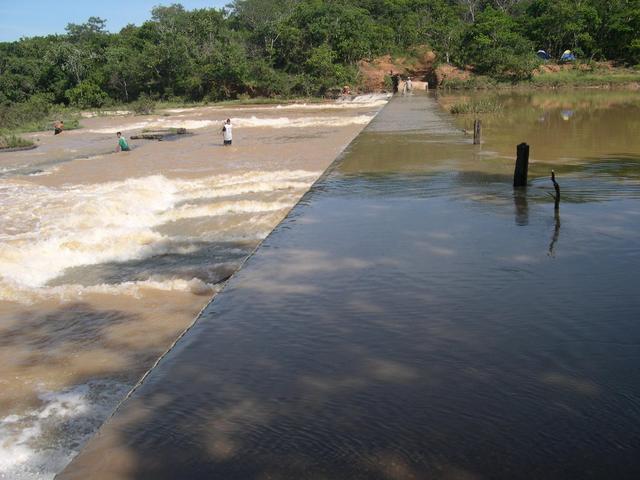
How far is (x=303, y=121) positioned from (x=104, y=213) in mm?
20719

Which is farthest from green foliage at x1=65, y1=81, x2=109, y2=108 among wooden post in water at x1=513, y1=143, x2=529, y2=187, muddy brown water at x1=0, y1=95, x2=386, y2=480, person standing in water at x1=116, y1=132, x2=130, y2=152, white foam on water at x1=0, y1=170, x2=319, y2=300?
wooden post in water at x1=513, y1=143, x2=529, y2=187

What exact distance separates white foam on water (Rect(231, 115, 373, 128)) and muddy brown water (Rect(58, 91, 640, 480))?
21.8 metres

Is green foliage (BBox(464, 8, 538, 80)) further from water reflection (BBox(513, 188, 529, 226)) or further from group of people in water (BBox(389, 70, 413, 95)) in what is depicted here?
water reflection (BBox(513, 188, 529, 226))

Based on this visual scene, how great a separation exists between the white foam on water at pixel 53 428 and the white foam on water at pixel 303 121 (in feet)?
82.1

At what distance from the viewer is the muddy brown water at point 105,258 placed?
5.61 m

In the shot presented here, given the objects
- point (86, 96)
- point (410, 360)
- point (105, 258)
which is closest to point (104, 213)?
point (105, 258)

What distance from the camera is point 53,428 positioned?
5.11 meters

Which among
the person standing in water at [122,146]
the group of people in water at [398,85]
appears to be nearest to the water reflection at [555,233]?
the person standing in water at [122,146]

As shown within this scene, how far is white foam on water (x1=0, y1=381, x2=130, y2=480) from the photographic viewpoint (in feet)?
15.0

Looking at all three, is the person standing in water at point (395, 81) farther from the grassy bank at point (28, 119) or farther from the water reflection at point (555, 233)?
the water reflection at point (555, 233)

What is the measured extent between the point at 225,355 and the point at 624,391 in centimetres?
288

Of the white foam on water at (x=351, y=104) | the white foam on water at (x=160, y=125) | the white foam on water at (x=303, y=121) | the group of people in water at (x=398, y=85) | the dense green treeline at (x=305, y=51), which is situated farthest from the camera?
the dense green treeline at (x=305, y=51)

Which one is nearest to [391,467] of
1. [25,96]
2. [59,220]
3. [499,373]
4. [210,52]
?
[499,373]

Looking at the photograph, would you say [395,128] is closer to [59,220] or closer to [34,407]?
[59,220]
